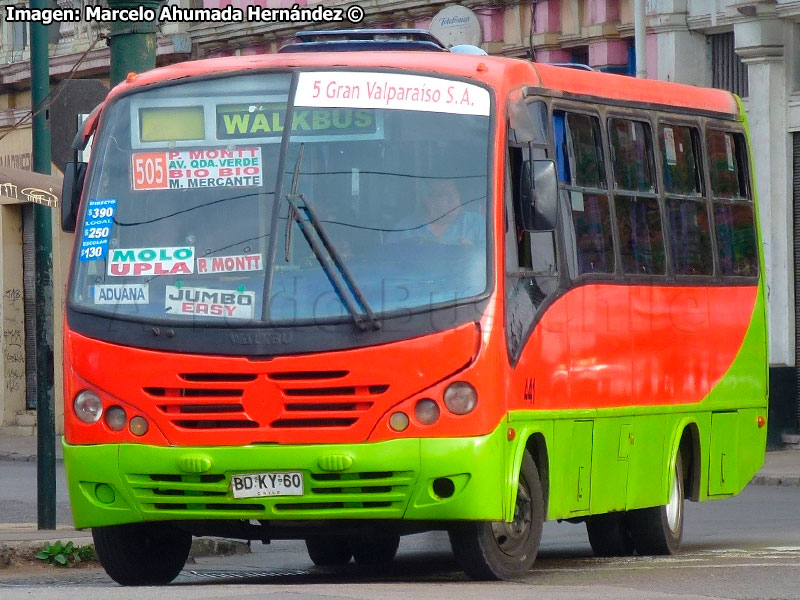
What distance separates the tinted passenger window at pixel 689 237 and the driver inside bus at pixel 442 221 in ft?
9.71

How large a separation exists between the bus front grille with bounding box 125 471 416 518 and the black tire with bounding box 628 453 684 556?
355 cm

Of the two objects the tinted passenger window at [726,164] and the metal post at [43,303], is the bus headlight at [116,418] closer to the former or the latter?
the metal post at [43,303]

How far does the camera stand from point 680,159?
44.9 ft

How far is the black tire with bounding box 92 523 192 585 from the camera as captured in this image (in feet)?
36.4

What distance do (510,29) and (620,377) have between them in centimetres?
1600

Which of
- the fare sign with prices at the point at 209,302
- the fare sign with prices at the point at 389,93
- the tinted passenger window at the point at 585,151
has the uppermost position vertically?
the fare sign with prices at the point at 389,93

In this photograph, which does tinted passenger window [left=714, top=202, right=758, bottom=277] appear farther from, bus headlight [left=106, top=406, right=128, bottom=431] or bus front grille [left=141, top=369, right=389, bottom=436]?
bus headlight [left=106, top=406, right=128, bottom=431]

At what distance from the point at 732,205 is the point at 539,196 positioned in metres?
4.15

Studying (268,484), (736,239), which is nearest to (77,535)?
(268,484)

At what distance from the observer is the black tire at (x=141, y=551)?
36.4 ft

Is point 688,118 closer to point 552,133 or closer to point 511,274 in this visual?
point 552,133

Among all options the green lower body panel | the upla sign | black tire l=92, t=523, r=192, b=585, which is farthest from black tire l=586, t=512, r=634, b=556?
the upla sign

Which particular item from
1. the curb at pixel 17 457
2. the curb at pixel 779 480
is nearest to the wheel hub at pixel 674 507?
the curb at pixel 779 480

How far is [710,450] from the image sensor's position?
46.0 ft
